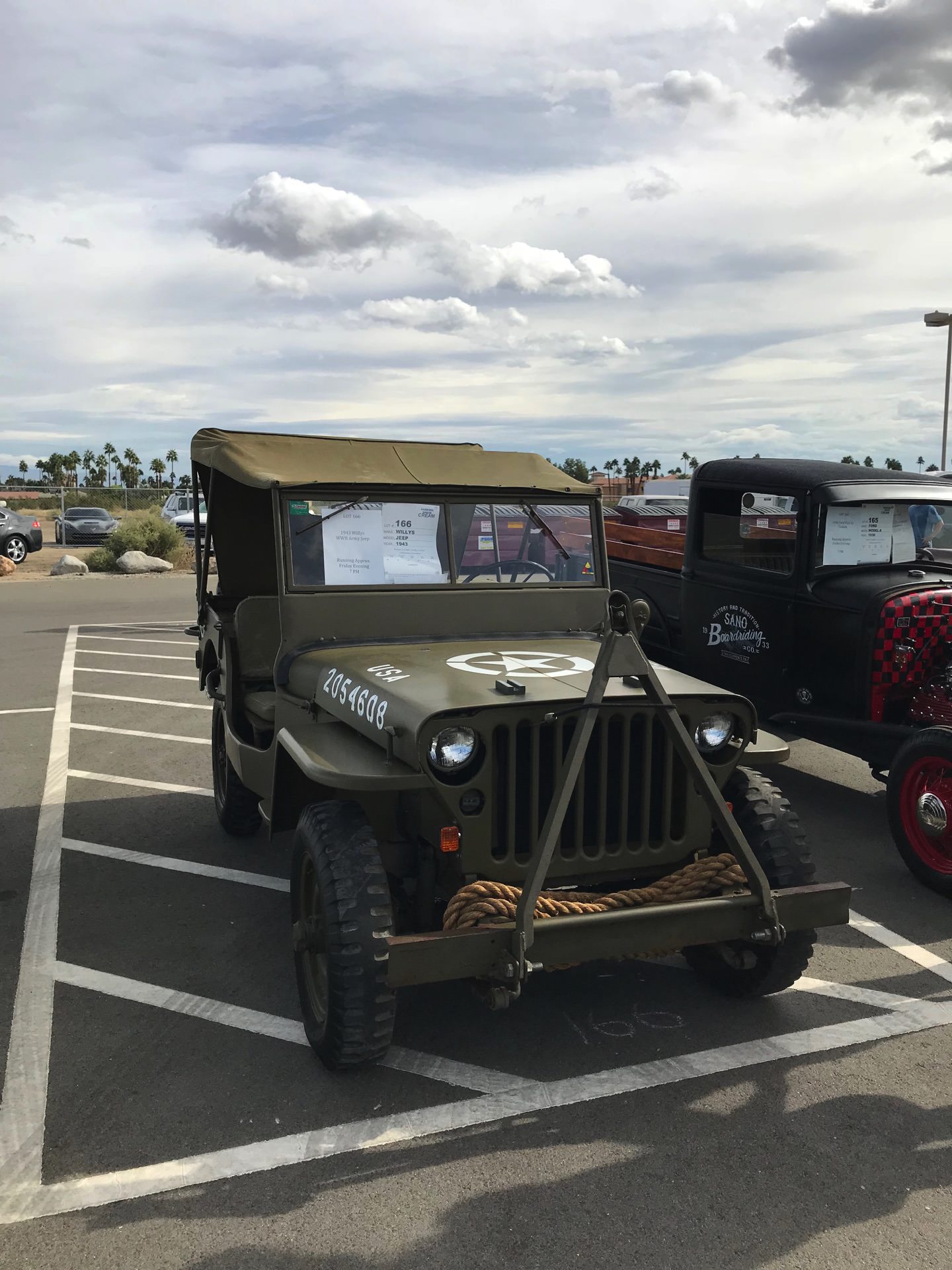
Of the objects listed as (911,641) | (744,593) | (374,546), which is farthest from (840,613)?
(374,546)

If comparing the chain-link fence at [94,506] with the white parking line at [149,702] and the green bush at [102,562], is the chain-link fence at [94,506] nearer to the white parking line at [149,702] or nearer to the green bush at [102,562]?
the green bush at [102,562]

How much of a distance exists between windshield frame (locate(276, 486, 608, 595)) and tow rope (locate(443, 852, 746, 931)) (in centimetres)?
164

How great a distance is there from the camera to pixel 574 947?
3137mm

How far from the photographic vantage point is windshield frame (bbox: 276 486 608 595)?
178 inches

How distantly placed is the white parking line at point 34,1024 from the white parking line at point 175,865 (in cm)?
15

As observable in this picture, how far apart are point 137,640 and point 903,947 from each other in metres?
11.0

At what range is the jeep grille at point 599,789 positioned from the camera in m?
3.33

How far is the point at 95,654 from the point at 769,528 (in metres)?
8.58

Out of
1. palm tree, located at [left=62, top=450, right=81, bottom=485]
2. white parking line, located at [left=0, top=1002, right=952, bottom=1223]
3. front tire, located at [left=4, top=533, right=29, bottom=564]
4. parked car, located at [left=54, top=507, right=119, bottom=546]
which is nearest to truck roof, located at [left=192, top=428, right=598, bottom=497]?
white parking line, located at [left=0, top=1002, right=952, bottom=1223]

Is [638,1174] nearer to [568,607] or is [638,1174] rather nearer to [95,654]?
[568,607]

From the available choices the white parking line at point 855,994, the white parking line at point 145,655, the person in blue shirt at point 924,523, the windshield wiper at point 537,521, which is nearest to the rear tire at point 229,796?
the windshield wiper at point 537,521

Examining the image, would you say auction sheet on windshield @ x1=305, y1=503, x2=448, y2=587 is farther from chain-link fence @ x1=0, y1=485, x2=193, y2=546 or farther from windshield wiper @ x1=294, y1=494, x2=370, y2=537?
chain-link fence @ x1=0, y1=485, x2=193, y2=546

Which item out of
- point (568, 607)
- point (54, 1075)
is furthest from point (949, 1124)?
point (54, 1075)

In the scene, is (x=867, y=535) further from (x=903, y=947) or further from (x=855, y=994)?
(x=855, y=994)
